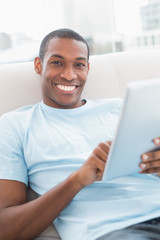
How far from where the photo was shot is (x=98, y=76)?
1.46 meters

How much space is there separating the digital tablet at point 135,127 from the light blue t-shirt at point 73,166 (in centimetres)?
16

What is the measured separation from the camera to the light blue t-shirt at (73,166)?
2.92 ft

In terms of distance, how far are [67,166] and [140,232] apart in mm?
305

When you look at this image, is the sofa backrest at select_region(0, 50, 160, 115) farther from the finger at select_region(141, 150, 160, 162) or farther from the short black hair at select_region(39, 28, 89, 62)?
the finger at select_region(141, 150, 160, 162)

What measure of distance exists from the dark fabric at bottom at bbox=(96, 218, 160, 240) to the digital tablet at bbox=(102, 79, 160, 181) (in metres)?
0.16

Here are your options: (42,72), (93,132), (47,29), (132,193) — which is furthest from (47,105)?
(47,29)

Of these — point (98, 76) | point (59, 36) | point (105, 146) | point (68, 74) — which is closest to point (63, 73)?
point (68, 74)

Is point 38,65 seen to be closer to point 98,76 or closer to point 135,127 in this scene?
point 98,76

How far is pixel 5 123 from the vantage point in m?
1.08

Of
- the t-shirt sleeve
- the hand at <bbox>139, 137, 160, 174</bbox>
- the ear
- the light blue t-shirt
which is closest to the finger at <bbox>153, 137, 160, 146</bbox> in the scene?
the hand at <bbox>139, 137, 160, 174</bbox>

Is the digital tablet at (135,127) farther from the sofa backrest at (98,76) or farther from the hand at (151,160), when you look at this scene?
the sofa backrest at (98,76)

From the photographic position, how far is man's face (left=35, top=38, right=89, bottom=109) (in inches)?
47.3

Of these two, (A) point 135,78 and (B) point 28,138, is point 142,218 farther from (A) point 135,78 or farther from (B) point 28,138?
(A) point 135,78

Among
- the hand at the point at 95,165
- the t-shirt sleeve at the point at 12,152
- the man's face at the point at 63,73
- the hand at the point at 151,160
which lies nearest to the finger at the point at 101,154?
the hand at the point at 95,165
